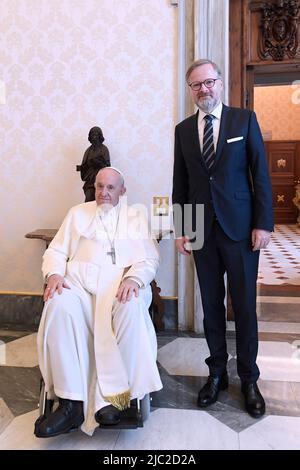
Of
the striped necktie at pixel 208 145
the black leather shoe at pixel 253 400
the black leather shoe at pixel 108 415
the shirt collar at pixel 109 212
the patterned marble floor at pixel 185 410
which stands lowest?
the patterned marble floor at pixel 185 410

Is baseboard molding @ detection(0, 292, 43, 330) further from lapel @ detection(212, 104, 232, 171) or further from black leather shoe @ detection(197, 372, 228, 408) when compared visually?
lapel @ detection(212, 104, 232, 171)

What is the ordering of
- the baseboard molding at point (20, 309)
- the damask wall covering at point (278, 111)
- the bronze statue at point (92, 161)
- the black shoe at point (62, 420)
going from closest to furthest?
1. the black shoe at point (62, 420)
2. the bronze statue at point (92, 161)
3. the baseboard molding at point (20, 309)
4. the damask wall covering at point (278, 111)

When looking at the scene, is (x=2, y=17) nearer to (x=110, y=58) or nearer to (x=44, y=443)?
(x=110, y=58)

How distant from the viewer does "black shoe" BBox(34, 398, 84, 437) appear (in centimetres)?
187

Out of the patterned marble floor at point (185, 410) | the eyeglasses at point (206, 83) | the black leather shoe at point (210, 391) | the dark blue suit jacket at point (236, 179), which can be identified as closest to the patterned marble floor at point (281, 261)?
the patterned marble floor at point (185, 410)

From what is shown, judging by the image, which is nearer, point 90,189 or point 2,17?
point 90,189

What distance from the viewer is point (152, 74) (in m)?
3.24

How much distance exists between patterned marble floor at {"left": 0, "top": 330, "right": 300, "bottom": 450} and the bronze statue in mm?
1194

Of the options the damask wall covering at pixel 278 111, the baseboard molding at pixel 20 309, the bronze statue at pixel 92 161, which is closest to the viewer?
the bronze statue at pixel 92 161

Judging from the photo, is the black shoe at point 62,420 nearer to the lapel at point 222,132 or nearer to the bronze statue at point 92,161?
the lapel at point 222,132

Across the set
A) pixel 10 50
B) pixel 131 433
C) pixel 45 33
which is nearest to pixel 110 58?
pixel 45 33

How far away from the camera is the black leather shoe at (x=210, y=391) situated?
2.26 m

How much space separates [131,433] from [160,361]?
0.85 m

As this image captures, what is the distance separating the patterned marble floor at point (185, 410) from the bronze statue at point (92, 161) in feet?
3.92
